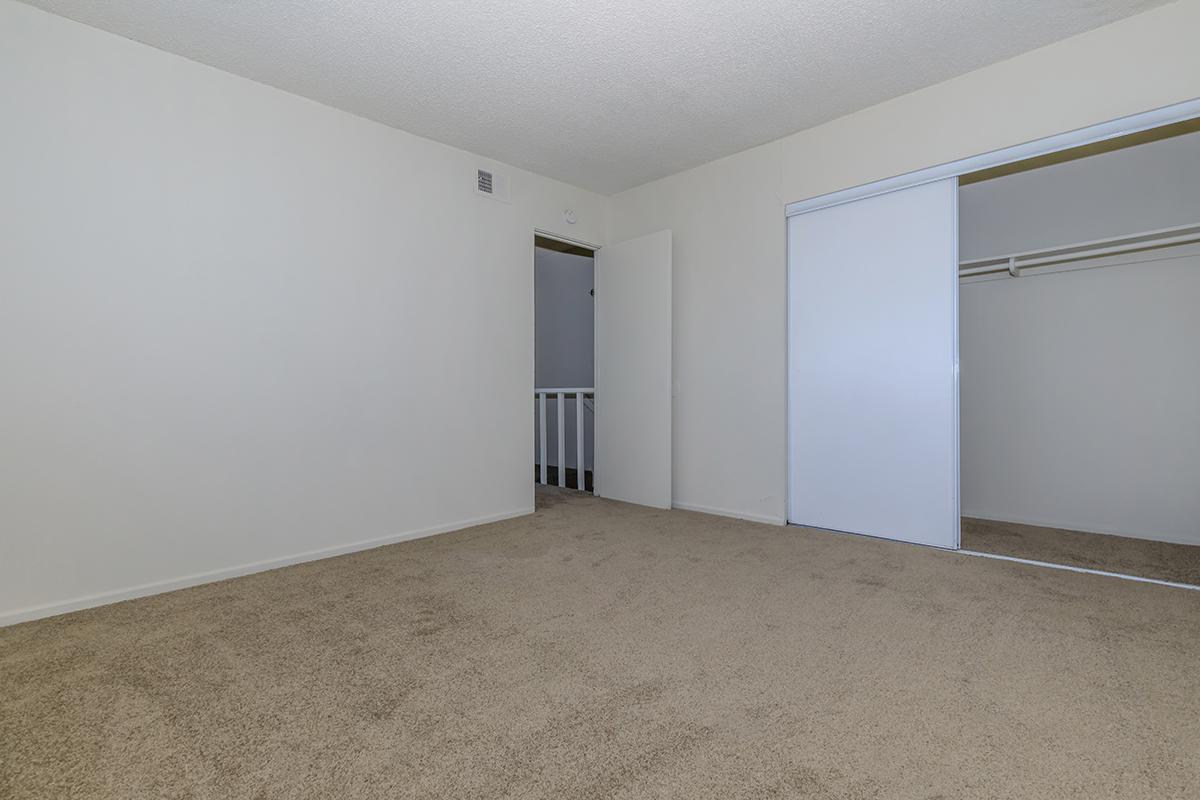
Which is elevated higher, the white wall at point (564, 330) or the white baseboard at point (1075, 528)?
the white wall at point (564, 330)

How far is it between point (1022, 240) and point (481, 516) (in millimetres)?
4056

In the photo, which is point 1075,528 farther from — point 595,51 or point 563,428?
point 595,51

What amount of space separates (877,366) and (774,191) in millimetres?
1347

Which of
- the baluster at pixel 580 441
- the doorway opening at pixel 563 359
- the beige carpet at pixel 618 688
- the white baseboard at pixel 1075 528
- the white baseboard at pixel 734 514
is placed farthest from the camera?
the doorway opening at pixel 563 359

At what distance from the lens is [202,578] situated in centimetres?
263

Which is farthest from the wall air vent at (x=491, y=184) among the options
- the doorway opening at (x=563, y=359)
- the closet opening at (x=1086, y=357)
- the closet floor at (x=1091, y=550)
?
the closet floor at (x=1091, y=550)

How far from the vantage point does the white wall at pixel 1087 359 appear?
3152 millimetres

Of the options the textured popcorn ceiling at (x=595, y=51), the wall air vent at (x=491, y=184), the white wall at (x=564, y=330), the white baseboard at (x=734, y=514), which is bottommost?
the white baseboard at (x=734, y=514)

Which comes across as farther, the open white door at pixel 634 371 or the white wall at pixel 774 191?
the open white door at pixel 634 371

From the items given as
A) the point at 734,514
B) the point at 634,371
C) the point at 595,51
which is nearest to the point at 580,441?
the point at 634,371

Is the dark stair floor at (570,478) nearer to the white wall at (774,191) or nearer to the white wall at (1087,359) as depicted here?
the white wall at (774,191)

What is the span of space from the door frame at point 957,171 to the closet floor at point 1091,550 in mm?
407

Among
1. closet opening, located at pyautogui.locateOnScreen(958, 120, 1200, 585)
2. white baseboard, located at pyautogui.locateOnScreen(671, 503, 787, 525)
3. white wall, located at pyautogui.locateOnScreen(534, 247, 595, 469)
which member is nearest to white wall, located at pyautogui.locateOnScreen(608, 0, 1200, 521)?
white baseboard, located at pyautogui.locateOnScreen(671, 503, 787, 525)

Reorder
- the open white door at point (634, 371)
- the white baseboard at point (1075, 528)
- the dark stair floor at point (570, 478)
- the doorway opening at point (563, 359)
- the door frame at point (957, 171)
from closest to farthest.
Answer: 1. the door frame at point (957, 171)
2. the white baseboard at point (1075, 528)
3. the open white door at point (634, 371)
4. the dark stair floor at point (570, 478)
5. the doorway opening at point (563, 359)
